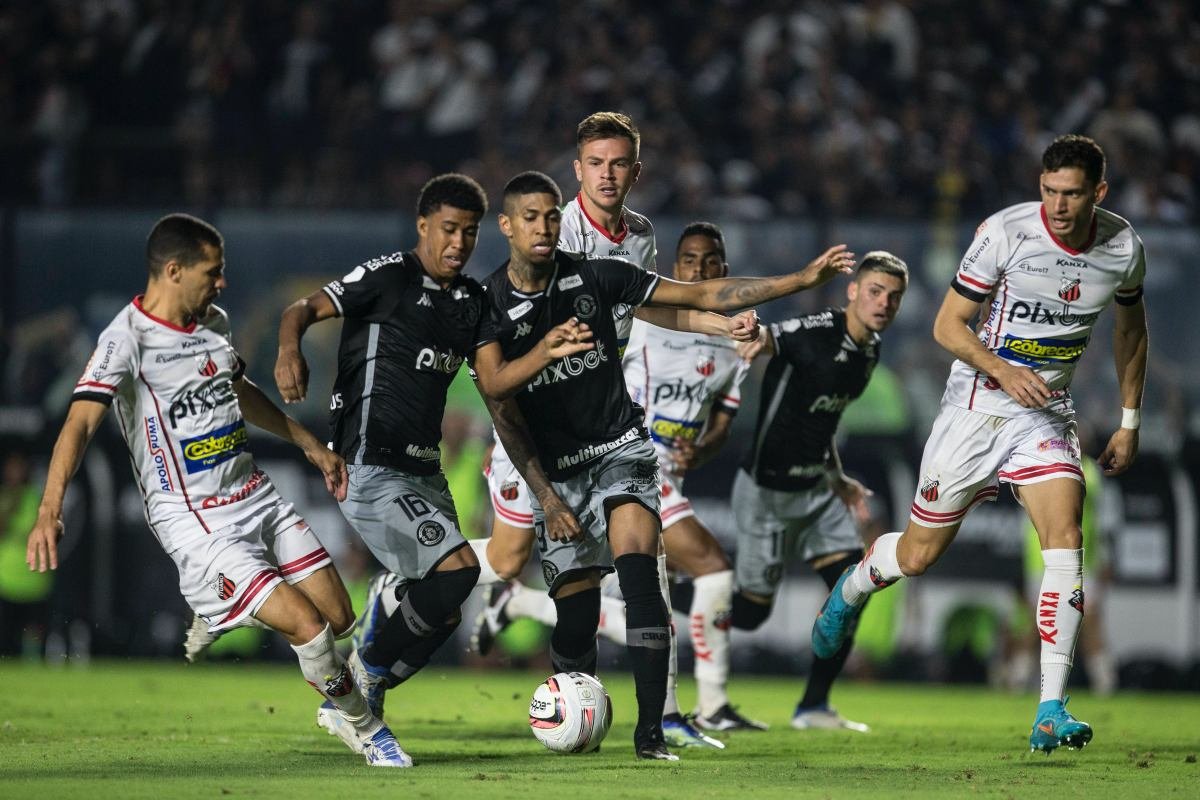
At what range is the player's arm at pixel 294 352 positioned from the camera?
6.48 meters

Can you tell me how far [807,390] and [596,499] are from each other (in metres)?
2.49

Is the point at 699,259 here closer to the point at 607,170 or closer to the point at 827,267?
the point at 607,170

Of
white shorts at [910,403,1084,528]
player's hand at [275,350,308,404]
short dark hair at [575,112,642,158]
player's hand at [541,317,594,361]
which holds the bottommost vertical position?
white shorts at [910,403,1084,528]

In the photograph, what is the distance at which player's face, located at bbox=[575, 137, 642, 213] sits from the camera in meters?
7.59

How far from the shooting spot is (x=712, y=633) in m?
9.07

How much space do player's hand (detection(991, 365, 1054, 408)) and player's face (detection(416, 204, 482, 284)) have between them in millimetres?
2471

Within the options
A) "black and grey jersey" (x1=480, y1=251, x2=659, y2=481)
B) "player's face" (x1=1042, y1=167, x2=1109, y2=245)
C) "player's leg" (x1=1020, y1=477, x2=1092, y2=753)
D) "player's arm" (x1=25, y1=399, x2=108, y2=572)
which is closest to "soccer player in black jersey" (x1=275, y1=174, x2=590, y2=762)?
"black and grey jersey" (x1=480, y1=251, x2=659, y2=481)

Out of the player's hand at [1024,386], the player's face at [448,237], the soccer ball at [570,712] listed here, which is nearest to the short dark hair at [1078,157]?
Result: the player's hand at [1024,386]

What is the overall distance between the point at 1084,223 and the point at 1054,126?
34.3ft

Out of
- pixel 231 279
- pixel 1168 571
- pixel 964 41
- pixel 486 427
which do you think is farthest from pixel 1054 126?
pixel 231 279

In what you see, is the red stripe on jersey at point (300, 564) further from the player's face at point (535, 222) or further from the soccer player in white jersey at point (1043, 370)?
the soccer player in white jersey at point (1043, 370)

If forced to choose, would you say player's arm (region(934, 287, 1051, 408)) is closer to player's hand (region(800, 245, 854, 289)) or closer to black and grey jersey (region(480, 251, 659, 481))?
player's hand (region(800, 245, 854, 289))

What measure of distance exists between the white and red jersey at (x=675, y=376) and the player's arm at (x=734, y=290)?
187 centimetres

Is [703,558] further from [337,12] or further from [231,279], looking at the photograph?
[337,12]
